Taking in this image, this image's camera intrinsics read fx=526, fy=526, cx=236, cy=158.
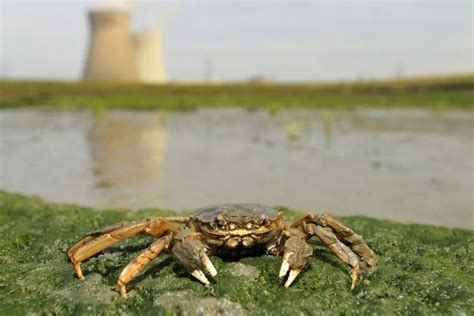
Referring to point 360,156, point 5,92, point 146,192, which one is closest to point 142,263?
point 146,192

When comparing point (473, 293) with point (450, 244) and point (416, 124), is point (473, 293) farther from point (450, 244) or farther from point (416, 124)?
point (416, 124)

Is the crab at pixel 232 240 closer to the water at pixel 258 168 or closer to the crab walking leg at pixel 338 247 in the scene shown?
the crab walking leg at pixel 338 247

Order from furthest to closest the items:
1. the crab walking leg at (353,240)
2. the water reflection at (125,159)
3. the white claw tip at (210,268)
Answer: the water reflection at (125,159), the crab walking leg at (353,240), the white claw tip at (210,268)

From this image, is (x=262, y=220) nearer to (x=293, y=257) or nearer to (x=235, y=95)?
(x=293, y=257)

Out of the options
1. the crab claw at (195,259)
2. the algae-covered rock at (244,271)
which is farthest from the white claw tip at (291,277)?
the crab claw at (195,259)

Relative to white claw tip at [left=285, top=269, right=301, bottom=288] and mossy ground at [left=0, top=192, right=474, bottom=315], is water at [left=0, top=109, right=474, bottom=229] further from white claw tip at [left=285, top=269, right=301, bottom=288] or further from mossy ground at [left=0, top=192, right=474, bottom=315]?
white claw tip at [left=285, top=269, right=301, bottom=288]

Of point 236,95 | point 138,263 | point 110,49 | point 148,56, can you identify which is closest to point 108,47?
point 110,49
